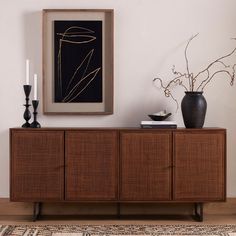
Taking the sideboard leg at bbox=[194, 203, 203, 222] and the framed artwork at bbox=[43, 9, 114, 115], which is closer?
the sideboard leg at bbox=[194, 203, 203, 222]

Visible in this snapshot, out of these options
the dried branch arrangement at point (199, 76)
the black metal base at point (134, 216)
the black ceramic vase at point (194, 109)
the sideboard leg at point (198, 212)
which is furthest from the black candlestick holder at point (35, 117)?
the sideboard leg at point (198, 212)

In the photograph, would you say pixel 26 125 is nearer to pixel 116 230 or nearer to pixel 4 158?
pixel 4 158

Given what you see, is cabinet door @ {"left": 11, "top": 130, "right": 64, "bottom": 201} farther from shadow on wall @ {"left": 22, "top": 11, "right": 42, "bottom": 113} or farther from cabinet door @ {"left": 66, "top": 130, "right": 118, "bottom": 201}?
shadow on wall @ {"left": 22, "top": 11, "right": 42, "bottom": 113}

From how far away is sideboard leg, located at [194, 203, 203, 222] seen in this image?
10.2ft

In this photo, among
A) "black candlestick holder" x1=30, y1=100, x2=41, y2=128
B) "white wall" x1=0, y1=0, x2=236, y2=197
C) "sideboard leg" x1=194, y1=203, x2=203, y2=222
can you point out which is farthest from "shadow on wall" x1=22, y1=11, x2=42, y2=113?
"sideboard leg" x1=194, y1=203, x2=203, y2=222

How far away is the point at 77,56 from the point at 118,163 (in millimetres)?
795

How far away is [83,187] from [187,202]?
2.17ft

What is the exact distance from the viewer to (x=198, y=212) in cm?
326

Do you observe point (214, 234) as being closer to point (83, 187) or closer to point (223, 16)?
point (83, 187)

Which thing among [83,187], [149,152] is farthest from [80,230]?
[149,152]

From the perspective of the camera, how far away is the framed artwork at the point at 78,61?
10.7ft

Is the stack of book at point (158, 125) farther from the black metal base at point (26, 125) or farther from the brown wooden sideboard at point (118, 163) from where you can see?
the black metal base at point (26, 125)

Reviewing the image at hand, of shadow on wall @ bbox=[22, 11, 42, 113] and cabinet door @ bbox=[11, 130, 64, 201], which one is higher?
shadow on wall @ bbox=[22, 11, 42, 113]

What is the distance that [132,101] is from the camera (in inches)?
130
